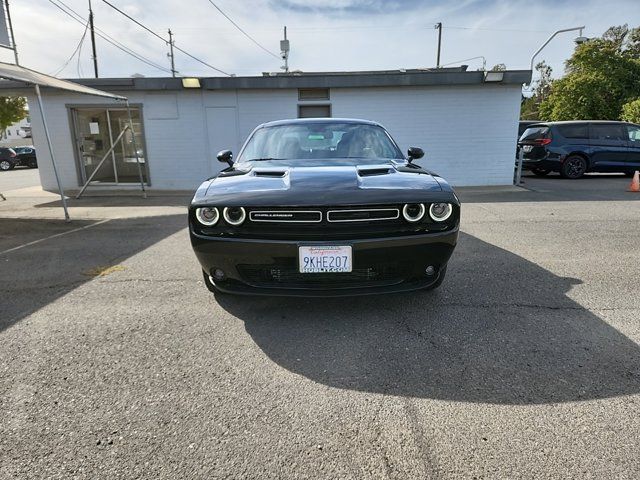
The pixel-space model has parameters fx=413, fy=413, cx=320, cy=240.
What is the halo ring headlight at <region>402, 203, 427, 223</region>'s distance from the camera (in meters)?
2.83

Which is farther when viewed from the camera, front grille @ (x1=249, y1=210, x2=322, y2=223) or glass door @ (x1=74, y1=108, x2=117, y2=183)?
glass door @ (x1=74, y1=108, x2=117, y2=183)

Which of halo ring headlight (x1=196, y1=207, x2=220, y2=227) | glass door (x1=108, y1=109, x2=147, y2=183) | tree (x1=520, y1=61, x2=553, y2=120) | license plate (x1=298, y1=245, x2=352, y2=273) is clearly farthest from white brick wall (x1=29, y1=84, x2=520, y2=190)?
tree (x1=520, y1=61, x2=553, y2=120)

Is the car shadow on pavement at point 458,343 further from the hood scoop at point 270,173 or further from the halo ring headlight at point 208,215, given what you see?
the hood scoop at point 270,173

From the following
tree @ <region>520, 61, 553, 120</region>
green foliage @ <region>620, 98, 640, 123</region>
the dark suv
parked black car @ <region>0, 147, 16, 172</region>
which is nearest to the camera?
the dark suv

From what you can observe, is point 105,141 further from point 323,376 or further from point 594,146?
point 594,146

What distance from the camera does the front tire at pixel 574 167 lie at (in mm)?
12859

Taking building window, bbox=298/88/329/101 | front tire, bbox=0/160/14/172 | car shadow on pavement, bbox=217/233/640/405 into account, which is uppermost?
building window, bbox=298/88/329/101

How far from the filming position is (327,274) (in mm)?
2799

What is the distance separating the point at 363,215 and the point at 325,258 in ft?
1.29

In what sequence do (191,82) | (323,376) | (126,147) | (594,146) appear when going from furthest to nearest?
(126,147)
(594,146)
(191,82)
(323,376)

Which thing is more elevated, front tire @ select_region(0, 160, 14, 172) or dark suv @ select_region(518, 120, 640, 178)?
dark suv @ select_region(518, 120, 640, 178)

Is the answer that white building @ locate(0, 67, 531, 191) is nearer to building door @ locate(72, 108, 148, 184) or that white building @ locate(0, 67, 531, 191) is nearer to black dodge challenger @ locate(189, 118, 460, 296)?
building door @ locate(72, 108, 148, 184)

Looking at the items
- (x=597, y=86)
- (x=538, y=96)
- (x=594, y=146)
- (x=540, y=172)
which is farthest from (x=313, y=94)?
(x=538, y=96)

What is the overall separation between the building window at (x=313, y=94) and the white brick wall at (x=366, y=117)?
18 centimetres
